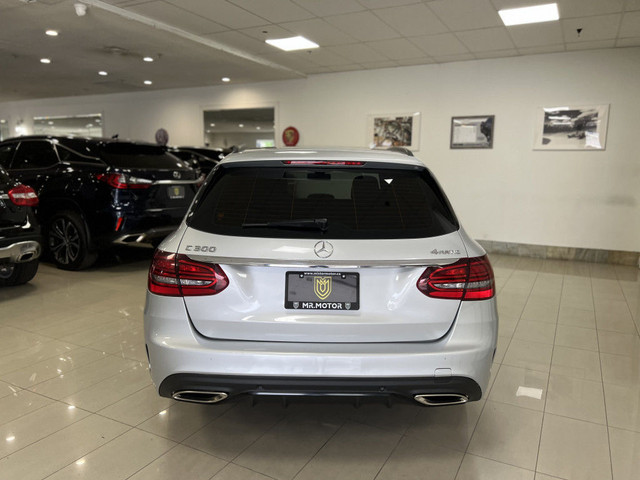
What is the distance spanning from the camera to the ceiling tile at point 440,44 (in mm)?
6168

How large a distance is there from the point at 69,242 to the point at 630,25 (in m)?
6.83

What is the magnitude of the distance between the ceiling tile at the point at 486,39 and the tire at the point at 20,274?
5.56 meters

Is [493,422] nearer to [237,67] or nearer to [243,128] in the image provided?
[237,67]

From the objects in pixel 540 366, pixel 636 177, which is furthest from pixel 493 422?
pixel 636 177

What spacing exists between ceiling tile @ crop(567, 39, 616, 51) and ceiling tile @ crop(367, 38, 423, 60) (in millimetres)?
2031

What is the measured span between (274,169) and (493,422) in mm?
1619

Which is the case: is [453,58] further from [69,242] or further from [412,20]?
[69,242]

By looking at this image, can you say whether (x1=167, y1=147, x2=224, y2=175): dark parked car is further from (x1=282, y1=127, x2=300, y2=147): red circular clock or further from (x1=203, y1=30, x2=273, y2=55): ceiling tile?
(x1=203, y1=30, x2=273, y2=55): ceiling tile

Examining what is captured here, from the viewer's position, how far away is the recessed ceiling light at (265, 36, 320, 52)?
6402 millimetres

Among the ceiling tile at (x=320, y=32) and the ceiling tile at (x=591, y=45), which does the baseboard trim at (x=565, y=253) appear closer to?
the ceiling tile at (x=591, y=45)

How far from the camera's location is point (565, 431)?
7.38 feet

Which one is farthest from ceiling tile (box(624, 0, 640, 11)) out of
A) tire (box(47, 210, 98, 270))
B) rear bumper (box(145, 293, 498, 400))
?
tire (box(47, 210, 98, 270))

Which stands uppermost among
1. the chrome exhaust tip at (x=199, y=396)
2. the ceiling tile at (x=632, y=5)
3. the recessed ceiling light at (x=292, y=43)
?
the recessed ceiling light at (x=292, y=43)

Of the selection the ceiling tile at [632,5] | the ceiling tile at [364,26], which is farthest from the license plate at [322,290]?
the ceiling tile at [632,5]
